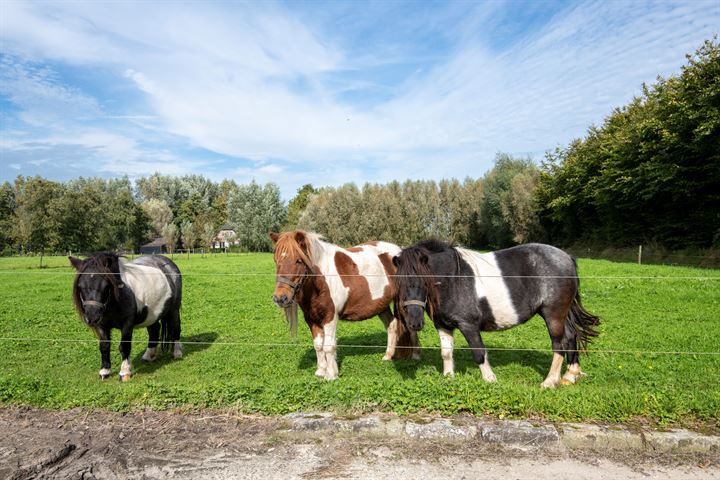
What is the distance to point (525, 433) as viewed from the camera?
3822 millimetres

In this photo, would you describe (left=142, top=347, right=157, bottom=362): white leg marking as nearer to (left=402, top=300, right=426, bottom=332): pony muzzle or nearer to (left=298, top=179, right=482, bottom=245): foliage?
(left=402, top=300, right=426, bottom=332): pony muzzle

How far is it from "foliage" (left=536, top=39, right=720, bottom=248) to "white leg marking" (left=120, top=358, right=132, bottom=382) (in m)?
24.3

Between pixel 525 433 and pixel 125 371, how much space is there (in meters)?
5.72

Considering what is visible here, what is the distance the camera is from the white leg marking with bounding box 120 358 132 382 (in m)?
6.18

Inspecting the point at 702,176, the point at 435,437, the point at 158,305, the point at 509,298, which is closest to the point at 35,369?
the point at 158,305

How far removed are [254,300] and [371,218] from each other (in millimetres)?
34598

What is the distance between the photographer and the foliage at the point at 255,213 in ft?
212

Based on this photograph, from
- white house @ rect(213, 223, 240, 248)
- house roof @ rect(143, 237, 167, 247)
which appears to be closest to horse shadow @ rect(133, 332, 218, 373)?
white house @ rect(213, 223, 240, 248)

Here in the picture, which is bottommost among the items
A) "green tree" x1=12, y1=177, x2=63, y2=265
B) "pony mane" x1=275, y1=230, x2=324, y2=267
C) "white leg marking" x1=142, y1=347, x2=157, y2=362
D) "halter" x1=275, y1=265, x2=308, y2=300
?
"white leg marking" x1=142, y1=347, x2=157, y2=362

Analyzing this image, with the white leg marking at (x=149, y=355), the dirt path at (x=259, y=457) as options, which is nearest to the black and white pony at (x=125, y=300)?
the white leg marking at (x=149, y=355)

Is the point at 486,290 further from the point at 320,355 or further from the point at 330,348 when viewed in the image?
the point at 320,355

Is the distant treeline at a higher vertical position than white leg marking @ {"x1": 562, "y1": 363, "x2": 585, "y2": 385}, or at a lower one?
higher

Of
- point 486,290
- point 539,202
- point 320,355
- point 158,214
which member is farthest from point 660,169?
point 158,214

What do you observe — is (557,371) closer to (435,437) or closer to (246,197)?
(435,437)
